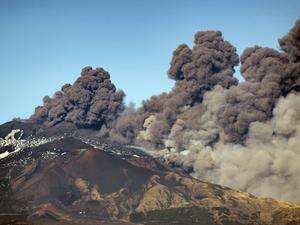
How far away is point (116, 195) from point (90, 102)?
45.0 m

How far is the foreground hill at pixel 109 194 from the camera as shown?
211ft

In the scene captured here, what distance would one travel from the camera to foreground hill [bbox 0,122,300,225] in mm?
64438

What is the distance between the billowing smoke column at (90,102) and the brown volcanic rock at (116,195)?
2591cm

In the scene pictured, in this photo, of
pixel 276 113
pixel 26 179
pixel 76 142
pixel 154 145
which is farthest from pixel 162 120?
pixel 26 179

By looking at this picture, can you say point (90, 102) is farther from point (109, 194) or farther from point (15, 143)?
point (109, 194)

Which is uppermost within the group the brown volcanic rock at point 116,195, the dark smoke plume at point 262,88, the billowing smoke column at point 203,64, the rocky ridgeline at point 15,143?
the billowing smoke column at point 203,64

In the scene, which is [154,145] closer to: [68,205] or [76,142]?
[76,142]

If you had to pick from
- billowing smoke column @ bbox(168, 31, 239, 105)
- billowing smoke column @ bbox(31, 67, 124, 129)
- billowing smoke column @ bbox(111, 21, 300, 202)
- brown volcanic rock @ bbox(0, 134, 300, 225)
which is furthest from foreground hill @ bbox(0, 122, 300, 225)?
billowing smoke column @ bbox(31, 67, 124, 129)

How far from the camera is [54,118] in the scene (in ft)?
390

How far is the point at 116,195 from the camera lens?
71812mm

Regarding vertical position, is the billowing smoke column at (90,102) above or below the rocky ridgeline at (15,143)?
above

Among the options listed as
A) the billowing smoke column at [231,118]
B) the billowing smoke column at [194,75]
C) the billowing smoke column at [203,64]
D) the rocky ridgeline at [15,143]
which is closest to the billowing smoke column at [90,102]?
the billowing smoke column at [231,118]

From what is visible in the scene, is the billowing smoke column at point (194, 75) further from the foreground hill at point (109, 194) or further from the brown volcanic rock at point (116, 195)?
the brown volcanic rock at point (116, 195)

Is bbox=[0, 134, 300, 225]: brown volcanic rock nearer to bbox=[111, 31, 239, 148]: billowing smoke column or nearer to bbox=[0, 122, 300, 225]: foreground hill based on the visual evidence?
bbox=[0, 122, 300, 225]: foreground hill
